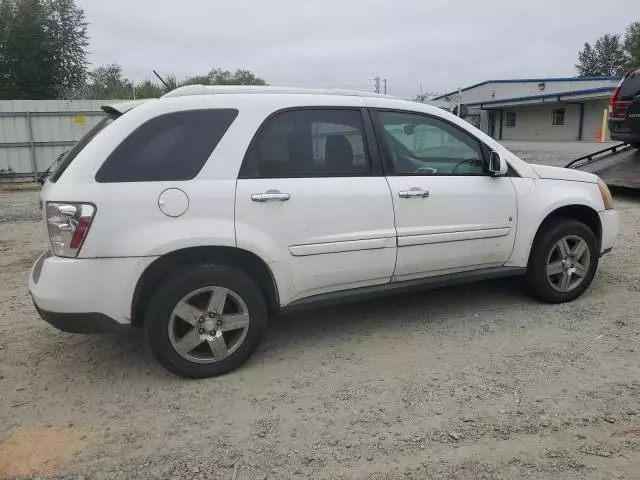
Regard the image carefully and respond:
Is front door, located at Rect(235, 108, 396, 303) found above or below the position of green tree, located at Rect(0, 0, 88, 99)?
below

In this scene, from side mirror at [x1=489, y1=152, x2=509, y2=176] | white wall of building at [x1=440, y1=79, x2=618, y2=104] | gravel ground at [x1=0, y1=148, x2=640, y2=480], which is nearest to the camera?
gravel ground at [x1=0, y1=148, x2=640, y2=480]

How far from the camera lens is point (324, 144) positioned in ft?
12.4

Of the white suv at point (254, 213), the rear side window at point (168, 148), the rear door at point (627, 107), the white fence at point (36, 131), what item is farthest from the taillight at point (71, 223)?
the white fence at point (36, 131)

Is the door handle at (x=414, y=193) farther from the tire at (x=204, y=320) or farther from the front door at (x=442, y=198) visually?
the tire at (x=204, y=320)

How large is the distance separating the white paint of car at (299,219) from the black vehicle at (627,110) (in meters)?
5.78

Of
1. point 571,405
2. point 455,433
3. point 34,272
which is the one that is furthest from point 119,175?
point 571,405

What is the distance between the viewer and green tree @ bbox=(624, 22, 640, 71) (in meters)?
65.5

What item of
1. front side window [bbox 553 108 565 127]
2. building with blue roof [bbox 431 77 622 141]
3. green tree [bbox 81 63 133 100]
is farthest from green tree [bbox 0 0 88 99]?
front side window [bbox 553 108 565 127]

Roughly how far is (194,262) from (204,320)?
38 centimetres

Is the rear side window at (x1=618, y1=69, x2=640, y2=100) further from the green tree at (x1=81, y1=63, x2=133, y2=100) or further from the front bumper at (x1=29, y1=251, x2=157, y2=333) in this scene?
the green tree at (x1=81, y1=63, x2=133, y2=100)

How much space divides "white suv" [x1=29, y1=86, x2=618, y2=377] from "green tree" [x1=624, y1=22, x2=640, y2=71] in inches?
2873

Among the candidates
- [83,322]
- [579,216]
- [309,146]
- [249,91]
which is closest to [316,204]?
[309,146]

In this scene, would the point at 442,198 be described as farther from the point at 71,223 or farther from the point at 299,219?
the point at 71,223

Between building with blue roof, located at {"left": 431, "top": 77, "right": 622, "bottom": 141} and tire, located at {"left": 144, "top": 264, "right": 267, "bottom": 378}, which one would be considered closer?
tire, located at {"left": 144, "top": 264, "right": 267, "bottom": 378}
